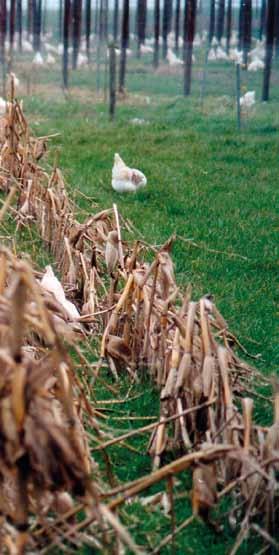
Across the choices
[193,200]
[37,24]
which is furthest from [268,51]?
[37,24]

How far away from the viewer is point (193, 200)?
8.50 metres

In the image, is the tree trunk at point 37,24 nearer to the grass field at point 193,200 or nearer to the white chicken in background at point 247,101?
the grass field at point 193,200

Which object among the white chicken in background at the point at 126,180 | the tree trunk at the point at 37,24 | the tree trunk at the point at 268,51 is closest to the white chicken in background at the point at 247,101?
the tree trunk at the point at 268,51

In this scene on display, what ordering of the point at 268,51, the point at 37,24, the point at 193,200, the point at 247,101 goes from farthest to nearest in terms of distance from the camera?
the point at 37,24, the point at 268,51, the point at 247,101, the point at 193,200

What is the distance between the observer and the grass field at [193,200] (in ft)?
11.5

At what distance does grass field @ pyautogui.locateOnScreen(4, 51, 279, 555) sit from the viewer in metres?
3.49

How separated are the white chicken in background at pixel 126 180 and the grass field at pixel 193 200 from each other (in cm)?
9

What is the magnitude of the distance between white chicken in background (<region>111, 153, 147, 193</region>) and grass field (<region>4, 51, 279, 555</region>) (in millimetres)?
86

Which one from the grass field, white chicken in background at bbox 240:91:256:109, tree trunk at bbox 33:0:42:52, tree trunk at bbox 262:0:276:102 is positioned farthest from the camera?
tree trunk at bbox 33:0:42:52

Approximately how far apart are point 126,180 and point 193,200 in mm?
578

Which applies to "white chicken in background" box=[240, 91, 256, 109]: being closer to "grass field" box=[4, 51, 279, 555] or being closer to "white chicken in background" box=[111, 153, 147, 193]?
"grass field" box=[4, 51, 279, 555]

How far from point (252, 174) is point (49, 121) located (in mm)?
5025

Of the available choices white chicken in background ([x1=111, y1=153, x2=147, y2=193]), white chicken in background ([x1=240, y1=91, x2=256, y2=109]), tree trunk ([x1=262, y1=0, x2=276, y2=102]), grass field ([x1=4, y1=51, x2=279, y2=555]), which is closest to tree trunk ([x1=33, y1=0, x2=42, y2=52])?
tree trunk ([x1=262, y1=0, x2=276, y2=102])

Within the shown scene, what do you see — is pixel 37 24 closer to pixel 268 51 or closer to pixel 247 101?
pixel 268 51
